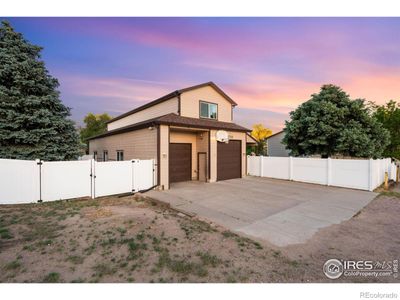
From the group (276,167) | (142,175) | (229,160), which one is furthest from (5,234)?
(276,167)

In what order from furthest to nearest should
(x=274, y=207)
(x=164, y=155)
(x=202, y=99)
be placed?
1. (x=202, y=99)
2. (x=164, y=155)
3. (x=274, y=207)

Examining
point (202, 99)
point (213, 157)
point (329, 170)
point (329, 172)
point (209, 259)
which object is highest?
point (202, 99)

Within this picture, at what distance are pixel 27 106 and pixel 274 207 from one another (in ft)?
38.8

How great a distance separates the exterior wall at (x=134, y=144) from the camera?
10258mm

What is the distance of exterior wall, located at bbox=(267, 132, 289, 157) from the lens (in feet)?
90.8

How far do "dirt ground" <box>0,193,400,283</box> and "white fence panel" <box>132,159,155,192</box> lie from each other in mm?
2935

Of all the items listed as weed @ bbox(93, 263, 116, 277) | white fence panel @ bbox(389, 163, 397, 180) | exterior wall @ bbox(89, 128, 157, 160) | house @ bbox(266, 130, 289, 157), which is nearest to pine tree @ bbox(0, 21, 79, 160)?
exterior wall @ bbox(89, 128, 157, 160)

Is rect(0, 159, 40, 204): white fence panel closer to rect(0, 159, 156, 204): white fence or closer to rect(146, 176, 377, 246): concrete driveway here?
rect(0, 159, 156, 204): white fence

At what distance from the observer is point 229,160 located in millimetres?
13672

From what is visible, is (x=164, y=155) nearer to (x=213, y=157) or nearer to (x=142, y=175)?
(x=142, y=175)

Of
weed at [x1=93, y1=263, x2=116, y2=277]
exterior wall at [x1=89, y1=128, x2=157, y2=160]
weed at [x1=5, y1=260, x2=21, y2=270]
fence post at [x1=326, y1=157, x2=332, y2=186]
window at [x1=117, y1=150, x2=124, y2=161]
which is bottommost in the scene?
weed at [x1=93, y1=263, x2=116, y2=277]

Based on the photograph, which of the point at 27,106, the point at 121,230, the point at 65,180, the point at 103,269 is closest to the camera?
the point at 103,269
